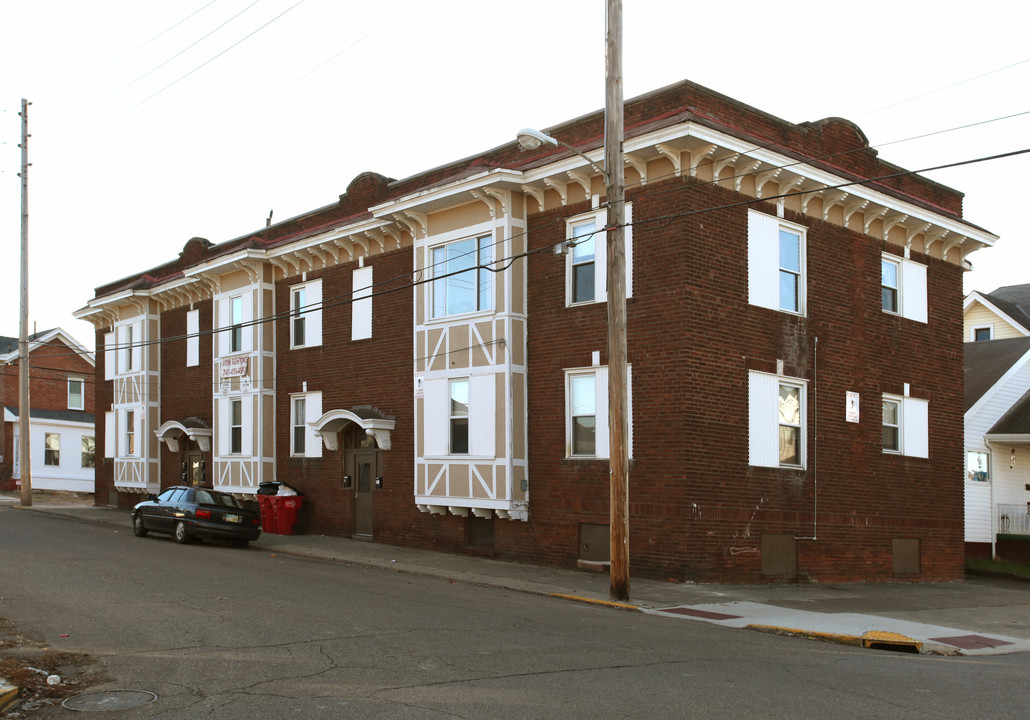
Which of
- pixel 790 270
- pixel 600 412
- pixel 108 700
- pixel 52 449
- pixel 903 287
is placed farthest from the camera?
pixel 52 449

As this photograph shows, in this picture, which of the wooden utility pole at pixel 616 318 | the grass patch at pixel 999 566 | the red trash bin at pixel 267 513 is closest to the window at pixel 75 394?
the red trash bin at pixel 267 513

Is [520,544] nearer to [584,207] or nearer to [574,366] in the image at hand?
[574,366]

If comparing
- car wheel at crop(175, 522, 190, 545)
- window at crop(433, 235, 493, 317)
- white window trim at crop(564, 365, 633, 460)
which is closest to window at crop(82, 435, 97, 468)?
car wheel at crop(175, 522, 190, 545)

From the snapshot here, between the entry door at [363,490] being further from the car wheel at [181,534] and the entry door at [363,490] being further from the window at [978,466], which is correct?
the window at [978,466]

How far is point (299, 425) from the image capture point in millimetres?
26422

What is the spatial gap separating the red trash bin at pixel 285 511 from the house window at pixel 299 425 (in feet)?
4.85

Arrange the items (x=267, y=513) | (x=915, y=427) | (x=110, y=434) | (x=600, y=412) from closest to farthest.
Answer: (x=600, y=412), (x=915, y=427), (x=267, y=513), (x=110, y=434)

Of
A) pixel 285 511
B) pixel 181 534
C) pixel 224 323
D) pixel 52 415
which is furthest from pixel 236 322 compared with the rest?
pixel 52 415

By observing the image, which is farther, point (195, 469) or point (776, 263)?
point (195, 469)

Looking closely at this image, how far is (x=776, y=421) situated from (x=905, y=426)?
4.67m

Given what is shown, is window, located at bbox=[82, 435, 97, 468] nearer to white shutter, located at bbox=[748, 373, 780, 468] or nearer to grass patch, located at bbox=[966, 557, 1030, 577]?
grass patch, located at bbox=[966, 557, 1030, 577]

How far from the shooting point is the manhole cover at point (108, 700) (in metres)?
7.72

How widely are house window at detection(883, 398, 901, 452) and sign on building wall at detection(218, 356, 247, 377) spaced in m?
16.9

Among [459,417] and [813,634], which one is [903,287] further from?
[813,634]
